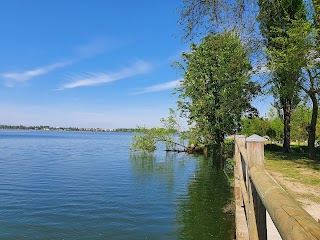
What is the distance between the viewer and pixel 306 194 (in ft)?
31.0

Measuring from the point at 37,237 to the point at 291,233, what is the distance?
34.0ft

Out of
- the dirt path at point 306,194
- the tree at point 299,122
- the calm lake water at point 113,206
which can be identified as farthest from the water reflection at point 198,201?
the tree at point 299,122

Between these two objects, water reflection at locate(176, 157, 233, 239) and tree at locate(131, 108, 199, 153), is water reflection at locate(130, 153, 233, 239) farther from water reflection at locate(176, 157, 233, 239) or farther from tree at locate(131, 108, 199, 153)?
tree at locate(131, 108, 199, 153)

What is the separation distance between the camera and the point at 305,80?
18.5 m

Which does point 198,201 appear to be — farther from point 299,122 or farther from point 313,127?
point 299,122

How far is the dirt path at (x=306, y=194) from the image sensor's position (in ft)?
25.3

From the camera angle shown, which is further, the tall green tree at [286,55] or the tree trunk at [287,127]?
the tree trunk at [287,127]

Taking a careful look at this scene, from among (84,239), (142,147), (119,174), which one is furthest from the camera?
(142,147)

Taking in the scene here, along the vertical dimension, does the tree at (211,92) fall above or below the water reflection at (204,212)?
above

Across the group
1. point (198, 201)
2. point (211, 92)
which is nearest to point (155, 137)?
point (211, 92)

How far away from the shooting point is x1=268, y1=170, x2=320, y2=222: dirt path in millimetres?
7719

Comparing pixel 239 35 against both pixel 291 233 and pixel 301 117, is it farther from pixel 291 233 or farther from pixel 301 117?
pixel 301 117

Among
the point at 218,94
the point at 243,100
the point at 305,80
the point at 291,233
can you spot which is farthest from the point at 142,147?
the point at 291,233

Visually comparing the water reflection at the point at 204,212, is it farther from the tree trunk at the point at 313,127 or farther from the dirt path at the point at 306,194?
the tree trunk at the point at 313,127
